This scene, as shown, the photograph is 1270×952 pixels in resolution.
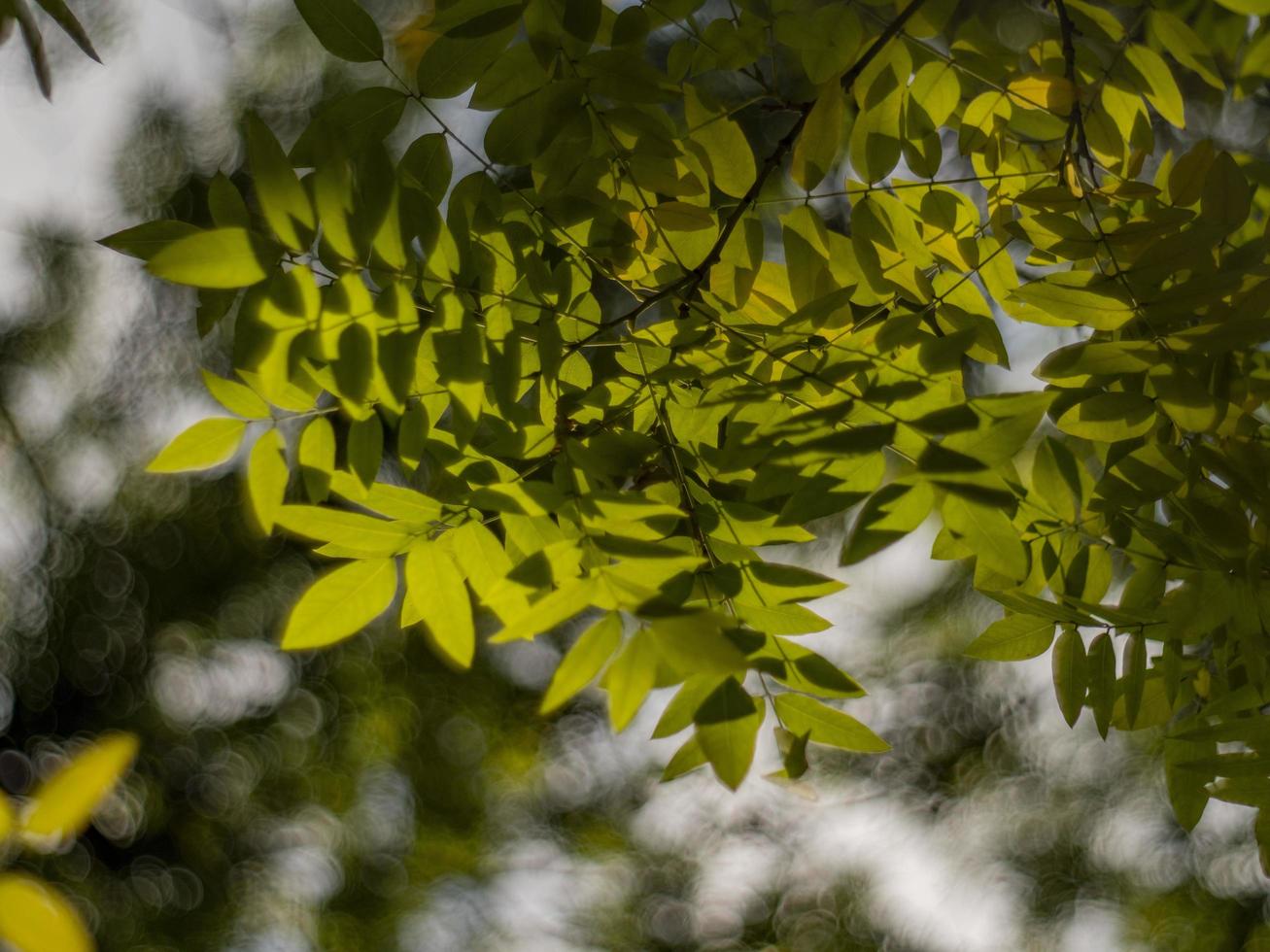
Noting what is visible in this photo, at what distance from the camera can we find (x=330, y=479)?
92 centimetres

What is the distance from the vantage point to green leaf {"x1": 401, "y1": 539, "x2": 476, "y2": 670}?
917 millimetres

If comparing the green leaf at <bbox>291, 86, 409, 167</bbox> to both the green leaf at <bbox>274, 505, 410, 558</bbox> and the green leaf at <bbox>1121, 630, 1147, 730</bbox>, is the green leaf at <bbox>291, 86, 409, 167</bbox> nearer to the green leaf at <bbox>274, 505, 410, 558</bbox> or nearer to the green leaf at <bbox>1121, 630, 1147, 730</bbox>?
the green leaf at <bbox>274, 505, 410, 558</bbox>

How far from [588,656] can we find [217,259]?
46 cm

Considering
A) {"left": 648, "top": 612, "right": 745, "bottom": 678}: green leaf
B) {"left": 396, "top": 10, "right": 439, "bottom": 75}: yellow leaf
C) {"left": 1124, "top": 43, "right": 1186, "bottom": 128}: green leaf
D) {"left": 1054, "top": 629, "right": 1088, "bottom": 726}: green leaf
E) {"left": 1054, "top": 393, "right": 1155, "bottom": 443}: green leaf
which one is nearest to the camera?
{"left": 648, "top": 612, "right": 745, "bottom": 678}: green leaf

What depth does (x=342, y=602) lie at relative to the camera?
910 millimetres

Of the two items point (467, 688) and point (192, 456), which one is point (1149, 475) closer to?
point (192, 456)

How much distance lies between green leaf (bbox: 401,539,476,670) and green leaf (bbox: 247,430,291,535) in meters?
0.15

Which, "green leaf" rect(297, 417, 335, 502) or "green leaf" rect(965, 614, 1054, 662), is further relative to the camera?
"green leaf" rect(965, 614, 1054, 662)

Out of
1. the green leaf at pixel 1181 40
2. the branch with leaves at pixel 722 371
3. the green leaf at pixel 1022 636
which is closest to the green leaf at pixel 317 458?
the branch with leaves at pixel 722 371

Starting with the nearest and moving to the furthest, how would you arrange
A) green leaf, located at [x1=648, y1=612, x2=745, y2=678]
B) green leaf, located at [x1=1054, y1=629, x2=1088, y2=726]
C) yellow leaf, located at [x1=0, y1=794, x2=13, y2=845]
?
green leaf, located at [x1=648, y1=612, x2=745, y2=678] → yellow leaf, located at [x1=0, y1=794, x2=13, y2=845] → green leaf, located at [x1=1054, y1=629, x2=1088, y2=726]

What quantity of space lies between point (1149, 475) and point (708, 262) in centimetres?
54

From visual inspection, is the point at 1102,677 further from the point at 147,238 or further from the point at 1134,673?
the point at 147,238

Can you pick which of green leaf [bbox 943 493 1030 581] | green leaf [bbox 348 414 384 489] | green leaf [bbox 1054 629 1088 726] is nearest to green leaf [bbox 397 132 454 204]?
green leaf [bbox 348 414 384 489]

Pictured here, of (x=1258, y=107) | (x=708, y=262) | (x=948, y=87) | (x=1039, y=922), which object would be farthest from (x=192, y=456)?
(x=1039, y=922)
